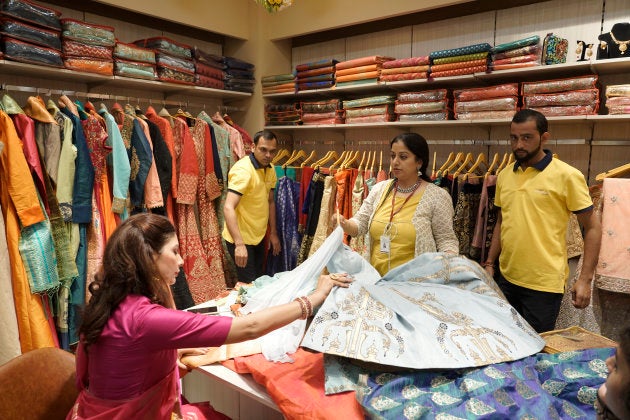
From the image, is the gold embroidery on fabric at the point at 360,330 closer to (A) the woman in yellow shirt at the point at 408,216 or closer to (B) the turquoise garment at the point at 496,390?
(B) the turquoise garment at the point at 496,390

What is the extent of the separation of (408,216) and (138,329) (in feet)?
4.80

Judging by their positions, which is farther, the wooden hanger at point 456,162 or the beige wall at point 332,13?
the beige wall at point 332,13

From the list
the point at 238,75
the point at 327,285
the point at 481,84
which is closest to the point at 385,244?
the point at 327,285

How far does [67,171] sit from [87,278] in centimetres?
69

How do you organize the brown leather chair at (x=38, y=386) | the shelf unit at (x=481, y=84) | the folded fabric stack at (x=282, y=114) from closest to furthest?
1. the brown leather chair at (x=38, y=386)
2. the shelf unit at (x=481, y=84)
3. the folded fabric stack at (x=282, y=114)

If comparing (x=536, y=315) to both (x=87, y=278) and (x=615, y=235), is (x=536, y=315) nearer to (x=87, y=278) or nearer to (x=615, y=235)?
(x=615, y=235)

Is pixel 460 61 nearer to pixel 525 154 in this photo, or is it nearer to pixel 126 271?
pixel 525 154

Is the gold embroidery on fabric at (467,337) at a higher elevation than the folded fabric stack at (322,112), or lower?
lower

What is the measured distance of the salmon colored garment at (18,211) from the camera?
2.61 m

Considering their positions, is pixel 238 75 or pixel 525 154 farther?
pixel 238 75

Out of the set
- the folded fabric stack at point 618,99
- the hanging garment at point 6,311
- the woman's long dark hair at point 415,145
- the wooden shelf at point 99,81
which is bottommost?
the hanging garment at point 6,311

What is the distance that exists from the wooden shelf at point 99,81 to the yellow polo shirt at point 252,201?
1.01 m

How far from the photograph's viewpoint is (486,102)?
308cm

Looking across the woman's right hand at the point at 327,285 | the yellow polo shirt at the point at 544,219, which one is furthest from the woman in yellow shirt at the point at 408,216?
the woman's right hand at the point at 327,285
